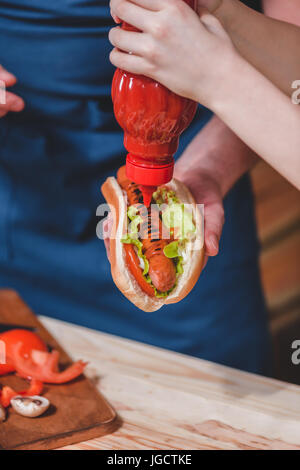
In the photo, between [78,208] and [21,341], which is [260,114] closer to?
[21,341]

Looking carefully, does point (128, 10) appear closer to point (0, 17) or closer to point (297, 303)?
point (0, 17)

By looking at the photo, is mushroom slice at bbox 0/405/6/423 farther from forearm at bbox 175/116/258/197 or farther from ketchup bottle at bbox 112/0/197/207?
forearm at bbox 175/116/258/197

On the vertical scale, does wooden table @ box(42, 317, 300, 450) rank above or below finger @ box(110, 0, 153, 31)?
below

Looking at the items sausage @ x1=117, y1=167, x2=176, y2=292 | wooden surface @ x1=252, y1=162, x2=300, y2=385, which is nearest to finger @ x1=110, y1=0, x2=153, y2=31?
sausage @ x1=117, y1=167, x2=176, y2=292

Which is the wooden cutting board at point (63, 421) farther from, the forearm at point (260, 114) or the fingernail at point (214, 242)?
the forearm at point (260, 114)

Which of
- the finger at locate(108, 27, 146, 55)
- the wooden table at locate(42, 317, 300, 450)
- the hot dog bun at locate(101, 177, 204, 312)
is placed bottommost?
the wooden table at locate(42, 317, 300, 450)

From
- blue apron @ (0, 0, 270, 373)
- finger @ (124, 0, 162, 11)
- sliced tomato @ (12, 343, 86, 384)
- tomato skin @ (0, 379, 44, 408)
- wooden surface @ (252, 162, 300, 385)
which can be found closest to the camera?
finger @ (124, 0, 162, 11)

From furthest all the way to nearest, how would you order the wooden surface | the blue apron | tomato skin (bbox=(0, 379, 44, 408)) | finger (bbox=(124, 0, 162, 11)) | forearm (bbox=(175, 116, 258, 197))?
the wooden surface
the blue apron
forearm (bbox=(175, 116, 258, 197))
tomato skin (bbox=(0, 379, 44, 408))
finger (bbox=(124, 0, 162, 11))
